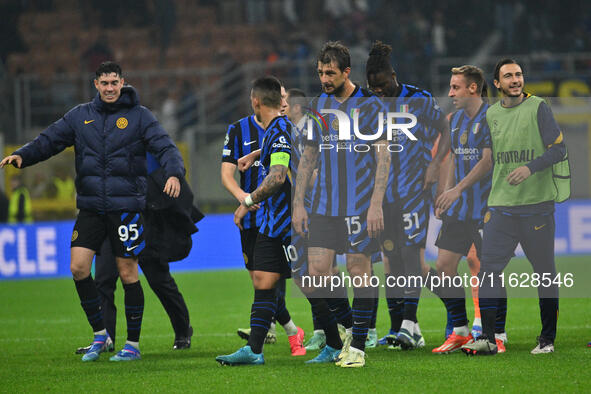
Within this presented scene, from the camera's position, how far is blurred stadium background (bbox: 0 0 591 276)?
60.2 feet

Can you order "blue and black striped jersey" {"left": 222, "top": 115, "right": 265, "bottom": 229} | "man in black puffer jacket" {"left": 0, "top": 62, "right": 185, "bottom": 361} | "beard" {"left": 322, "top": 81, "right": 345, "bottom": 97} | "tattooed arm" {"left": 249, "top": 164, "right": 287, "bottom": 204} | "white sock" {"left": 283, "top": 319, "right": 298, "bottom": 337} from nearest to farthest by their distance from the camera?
"tattooed arm" {"left": 249, "top": 164, "right": 287, "bottom": 204}, "beard" {"left": 322, "top": 81, "right": 345, "bottom": 97}, "man in black puffer jacket" {"left": 0, "top": 62, "right": 185, "bottom": 361}, "blue and black striped jersey" {"left": 222, "top": 115, "right": 265, "bottom": 229}, "white sock" {"left": 283, "top": 319, "right": 298, "bottom": 337}

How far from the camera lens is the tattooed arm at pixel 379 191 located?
5.91 m

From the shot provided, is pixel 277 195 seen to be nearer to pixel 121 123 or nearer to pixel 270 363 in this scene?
pixel 270 363

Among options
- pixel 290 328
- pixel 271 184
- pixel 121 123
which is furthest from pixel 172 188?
pixel 290 328

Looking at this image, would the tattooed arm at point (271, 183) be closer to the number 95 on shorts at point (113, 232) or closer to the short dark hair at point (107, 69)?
the number 95 on shorts at point (113, 232)

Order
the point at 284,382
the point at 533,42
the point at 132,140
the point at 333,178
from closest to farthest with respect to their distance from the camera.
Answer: the point at 284,382
the point at 333,178
the point at 132,140
the point at 533,42

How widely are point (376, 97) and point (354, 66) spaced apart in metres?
12.5

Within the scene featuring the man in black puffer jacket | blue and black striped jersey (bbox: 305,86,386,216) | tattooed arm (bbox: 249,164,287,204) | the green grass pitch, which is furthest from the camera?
the man in black puffer jacket

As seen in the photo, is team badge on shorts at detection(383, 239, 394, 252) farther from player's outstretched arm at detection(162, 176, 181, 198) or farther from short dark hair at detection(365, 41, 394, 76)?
player's outstretched arm at detection(162, 176, 181, 198)

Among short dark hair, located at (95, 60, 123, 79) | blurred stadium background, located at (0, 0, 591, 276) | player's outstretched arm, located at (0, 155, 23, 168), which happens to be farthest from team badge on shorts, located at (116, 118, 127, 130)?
blurred stadium background, located at (0, 0, 591, 276)

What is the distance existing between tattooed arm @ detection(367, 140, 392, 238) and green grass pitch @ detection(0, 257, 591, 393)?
913 mm

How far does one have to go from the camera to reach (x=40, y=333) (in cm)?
859

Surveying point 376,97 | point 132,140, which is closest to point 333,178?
point 376,97

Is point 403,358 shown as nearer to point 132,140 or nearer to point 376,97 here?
point 376,97
